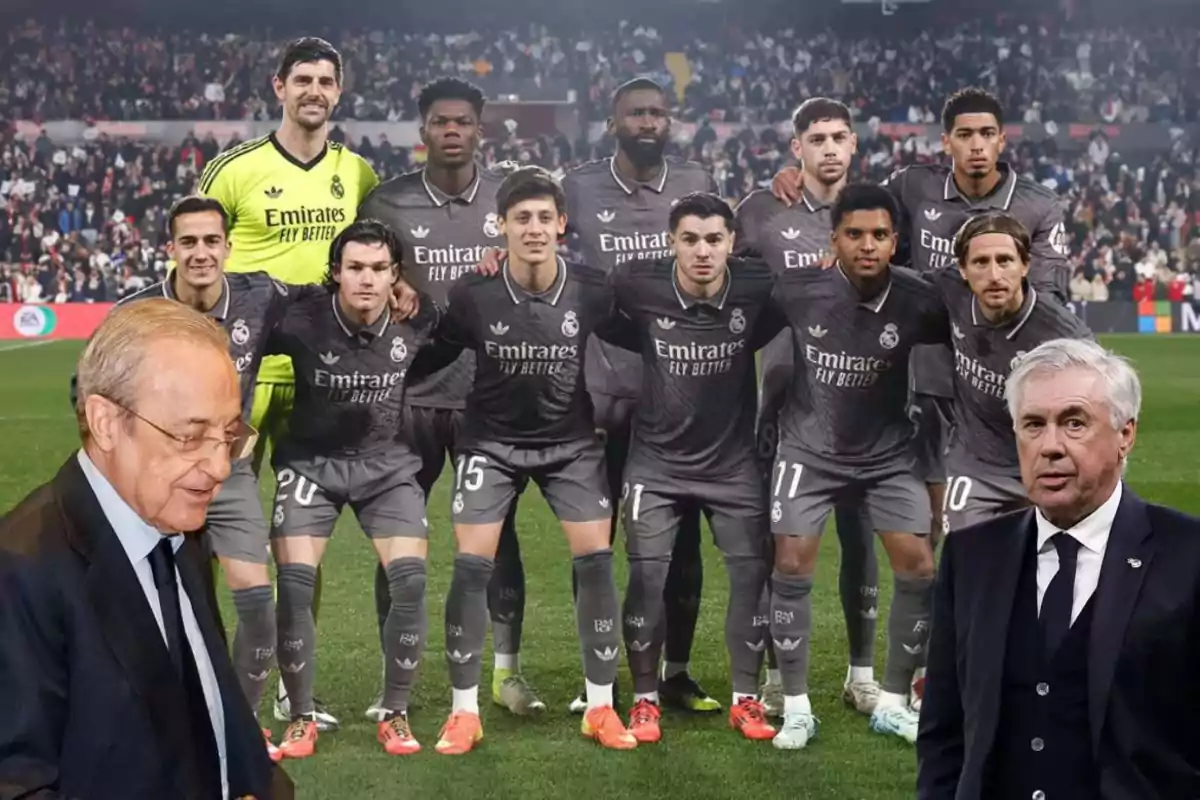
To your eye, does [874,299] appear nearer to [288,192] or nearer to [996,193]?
[996,193]

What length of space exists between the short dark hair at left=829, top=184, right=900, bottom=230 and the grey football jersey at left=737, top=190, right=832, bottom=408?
0.51 m

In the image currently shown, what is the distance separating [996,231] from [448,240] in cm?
221

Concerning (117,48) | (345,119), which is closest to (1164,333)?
(345,119)

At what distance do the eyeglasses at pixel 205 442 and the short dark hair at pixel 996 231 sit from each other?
3.72 m

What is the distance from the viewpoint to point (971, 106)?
634 cm

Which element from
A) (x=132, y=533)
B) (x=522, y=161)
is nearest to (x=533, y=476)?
(x=132, y=533)

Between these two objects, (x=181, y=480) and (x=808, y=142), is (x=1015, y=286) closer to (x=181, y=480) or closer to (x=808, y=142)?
(x=808, y=142)

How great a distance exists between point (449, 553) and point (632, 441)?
3.51m

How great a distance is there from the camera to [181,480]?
239 cm

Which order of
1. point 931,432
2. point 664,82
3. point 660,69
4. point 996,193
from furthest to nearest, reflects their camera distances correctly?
point 660,69
point 664,82
point 931,432
point 996,193

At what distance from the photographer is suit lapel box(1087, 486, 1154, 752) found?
2.92 metres

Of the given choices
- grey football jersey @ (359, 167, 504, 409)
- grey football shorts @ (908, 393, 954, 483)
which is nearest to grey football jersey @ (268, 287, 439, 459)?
grey football jersey @ (359, 167, 504, 409)

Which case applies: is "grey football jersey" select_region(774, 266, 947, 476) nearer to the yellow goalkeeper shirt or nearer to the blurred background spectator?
the yellow goalkeeper shirt

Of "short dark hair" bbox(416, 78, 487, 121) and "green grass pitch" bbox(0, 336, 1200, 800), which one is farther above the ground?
"short dark hair" bbox(416, 78, 487, 121)
